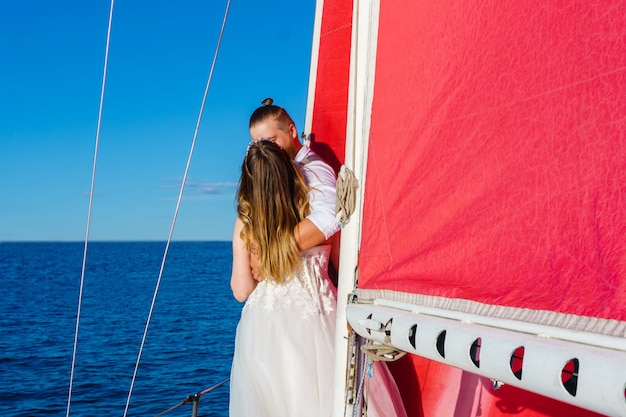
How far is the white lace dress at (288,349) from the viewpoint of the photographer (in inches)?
102

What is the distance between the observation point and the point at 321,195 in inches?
103

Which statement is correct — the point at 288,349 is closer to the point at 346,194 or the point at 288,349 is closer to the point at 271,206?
the point at 271,206

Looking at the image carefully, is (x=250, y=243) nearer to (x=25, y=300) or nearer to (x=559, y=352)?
(x=559, y=352)

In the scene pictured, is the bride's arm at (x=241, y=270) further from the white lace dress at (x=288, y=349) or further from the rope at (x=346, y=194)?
the rope at (x=346, y=194)

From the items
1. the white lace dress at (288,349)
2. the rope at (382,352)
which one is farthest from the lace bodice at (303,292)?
the rope at (382,352)

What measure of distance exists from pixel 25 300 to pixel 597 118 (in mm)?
41638

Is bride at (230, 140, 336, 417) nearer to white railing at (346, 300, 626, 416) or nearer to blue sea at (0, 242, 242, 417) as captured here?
white railing at (346, 300, 626, 416)

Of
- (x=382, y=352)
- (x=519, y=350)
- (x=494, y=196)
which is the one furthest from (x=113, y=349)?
(x=519, y=350)

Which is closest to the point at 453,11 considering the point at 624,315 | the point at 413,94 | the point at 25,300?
the point at 413,94

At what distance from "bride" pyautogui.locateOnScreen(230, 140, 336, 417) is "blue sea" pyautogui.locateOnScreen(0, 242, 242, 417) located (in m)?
11.9

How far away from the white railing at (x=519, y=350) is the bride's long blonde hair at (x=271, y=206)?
0.82 metres

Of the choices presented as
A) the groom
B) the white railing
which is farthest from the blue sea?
the white railing

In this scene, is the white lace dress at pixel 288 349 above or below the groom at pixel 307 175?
below

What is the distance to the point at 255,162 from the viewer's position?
254 cm
